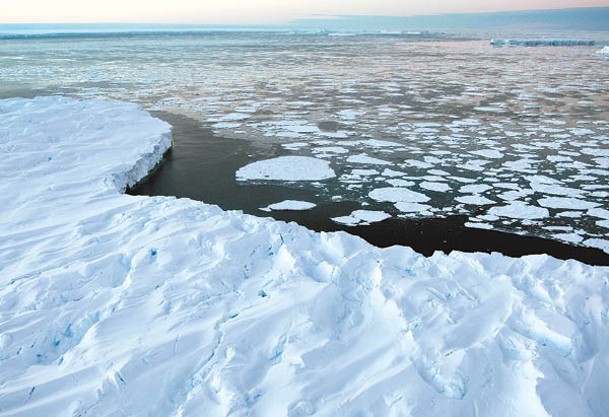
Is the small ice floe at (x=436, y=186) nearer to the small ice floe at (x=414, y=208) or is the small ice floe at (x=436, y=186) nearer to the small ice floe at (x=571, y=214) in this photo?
the small ice floe at (x=414, y=208)

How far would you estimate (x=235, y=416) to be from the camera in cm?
232

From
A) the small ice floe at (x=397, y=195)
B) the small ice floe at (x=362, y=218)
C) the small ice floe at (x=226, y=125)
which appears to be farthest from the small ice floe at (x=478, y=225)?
the small ice floe at (x=226, y=125)

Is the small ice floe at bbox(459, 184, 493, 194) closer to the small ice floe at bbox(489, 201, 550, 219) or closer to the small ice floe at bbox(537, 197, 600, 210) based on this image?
the small ice floe at bbox(489, 201, 550, 219)

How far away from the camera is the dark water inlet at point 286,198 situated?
4.71 m

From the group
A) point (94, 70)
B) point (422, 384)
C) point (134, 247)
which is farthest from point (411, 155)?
point (94, 70)

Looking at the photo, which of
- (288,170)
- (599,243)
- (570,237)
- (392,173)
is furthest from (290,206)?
(599,243)

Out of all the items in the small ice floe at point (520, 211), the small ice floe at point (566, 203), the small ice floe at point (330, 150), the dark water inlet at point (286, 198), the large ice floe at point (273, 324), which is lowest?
the dark water inlet at point (286, 198)

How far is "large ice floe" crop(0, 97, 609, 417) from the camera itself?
242 cm

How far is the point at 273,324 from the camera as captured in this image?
2967mm

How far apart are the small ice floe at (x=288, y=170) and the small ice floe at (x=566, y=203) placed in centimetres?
269

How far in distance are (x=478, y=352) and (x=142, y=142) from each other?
6.27m

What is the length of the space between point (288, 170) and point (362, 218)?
1860mm

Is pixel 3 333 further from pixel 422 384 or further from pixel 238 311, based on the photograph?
pixel 422 384

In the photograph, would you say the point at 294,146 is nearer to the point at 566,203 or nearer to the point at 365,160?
the point at 365,160
